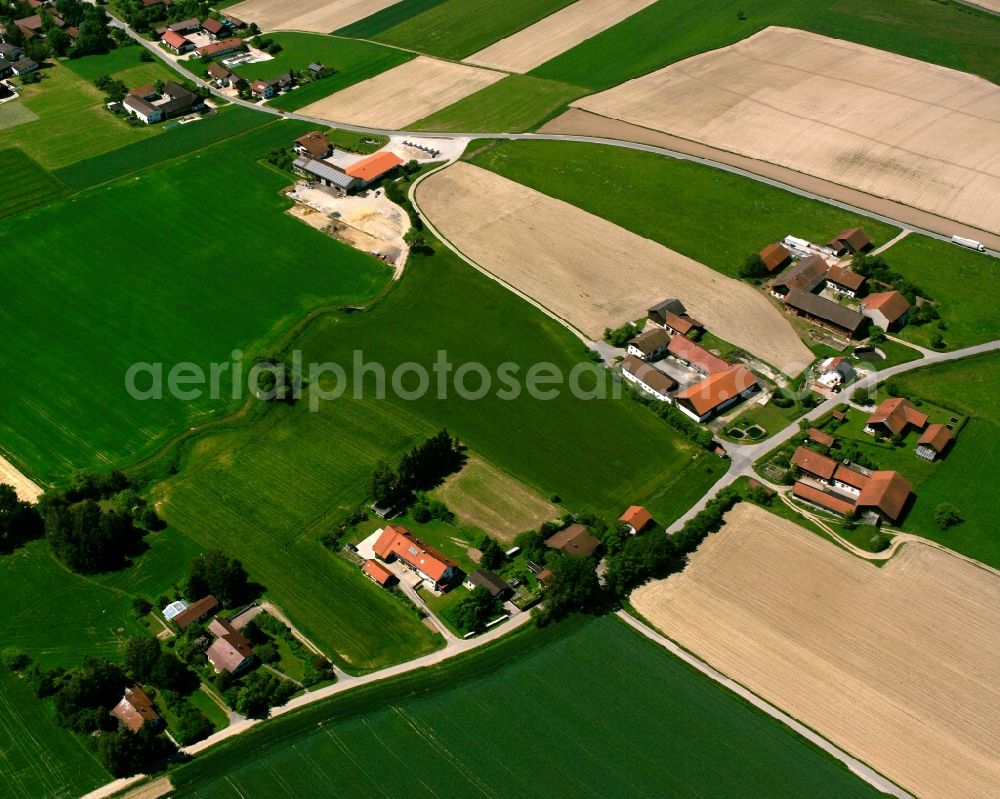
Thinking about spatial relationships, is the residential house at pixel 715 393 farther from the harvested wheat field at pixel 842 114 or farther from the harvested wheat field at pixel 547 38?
the harvested wheat field at pixel 547 38

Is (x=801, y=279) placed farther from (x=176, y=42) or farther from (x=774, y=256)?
(x=176, y=42)

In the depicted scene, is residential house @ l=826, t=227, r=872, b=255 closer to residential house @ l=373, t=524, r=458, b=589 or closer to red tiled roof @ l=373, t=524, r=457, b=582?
residential house @ l=373, t=524, r=458, b=589

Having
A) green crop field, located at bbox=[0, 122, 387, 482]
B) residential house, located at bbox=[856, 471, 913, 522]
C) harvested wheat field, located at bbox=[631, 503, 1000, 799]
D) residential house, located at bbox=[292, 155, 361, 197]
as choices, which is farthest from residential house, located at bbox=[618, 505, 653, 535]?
residential house, located at bbox=[292, 155, 361, 197]

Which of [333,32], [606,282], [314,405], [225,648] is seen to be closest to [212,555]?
[225,648]

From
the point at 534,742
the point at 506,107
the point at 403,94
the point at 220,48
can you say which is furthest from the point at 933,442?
the point at 220,48

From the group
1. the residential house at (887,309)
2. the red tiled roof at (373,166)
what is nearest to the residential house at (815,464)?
the residential house at (887,309)

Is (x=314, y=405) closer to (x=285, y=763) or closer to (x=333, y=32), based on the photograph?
(x=285, y=763)
